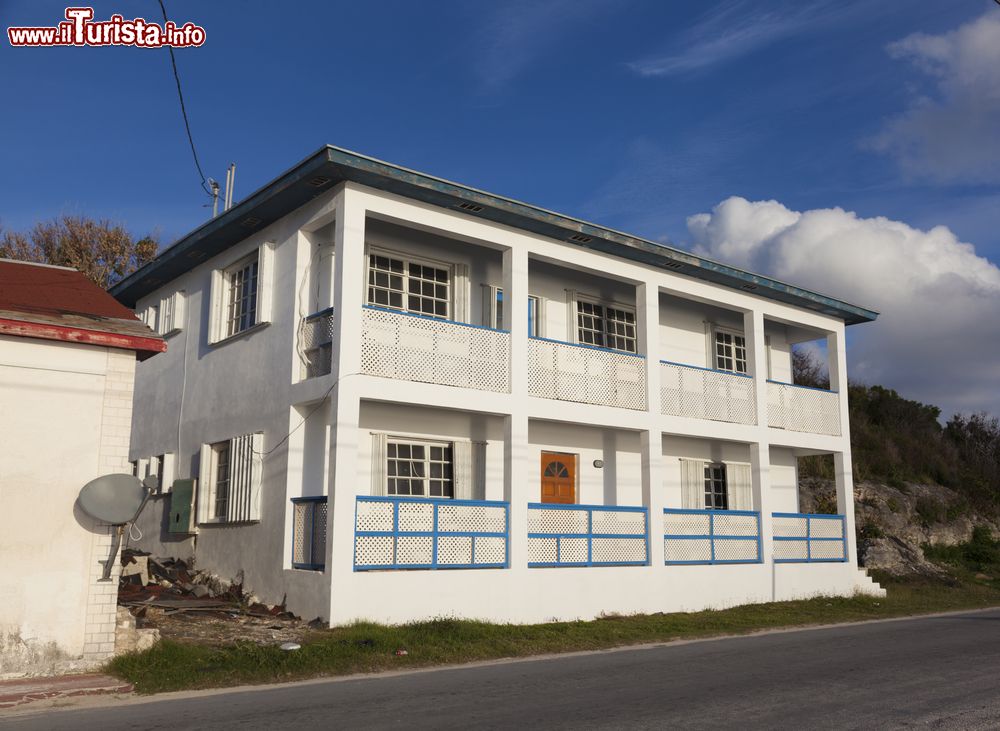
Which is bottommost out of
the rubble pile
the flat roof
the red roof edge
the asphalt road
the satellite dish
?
the asphalt road

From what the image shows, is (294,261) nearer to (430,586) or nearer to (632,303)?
(430,586)

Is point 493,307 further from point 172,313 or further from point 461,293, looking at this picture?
point 172,313

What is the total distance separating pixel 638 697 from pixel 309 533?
20.9ft

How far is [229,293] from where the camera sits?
16.6 metres

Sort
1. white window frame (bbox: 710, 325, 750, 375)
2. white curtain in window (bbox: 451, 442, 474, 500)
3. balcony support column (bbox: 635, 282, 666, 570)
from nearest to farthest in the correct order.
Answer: white curtain in window (bbox: 451, 442, 474, 500)
balcony support column (bbox: 635, 282, 666, 570)
white window frame (bbox: 710, 325, 750, 375)

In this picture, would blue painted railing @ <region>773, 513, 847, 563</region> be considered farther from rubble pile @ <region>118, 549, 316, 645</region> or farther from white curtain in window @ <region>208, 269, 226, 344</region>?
white curtain in window @ <region>208, 269, 226, 344</region>

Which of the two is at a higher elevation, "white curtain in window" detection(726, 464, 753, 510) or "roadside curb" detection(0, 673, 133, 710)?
"white curtain in window" detection(726, 464, 753, 510)

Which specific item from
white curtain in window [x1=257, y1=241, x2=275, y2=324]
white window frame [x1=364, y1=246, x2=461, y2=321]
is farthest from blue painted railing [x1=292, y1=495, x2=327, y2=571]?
white window frame [x1=364, y1=246, x2=461, y2=321]

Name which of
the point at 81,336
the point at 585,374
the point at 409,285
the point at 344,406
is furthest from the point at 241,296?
the point at 81,336

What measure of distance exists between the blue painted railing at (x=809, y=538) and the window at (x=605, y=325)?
182 inches

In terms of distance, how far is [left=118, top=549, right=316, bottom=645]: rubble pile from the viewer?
11367mm

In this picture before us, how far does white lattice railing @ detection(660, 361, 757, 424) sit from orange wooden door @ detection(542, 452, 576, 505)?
2.06 meters

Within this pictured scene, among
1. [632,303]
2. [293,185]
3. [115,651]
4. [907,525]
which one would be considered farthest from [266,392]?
[907,525]

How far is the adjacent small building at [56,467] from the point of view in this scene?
880 centimetres
